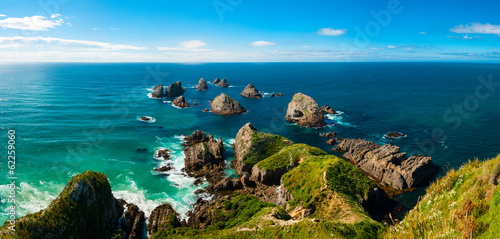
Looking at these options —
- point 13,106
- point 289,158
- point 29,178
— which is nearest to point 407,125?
point 289,158

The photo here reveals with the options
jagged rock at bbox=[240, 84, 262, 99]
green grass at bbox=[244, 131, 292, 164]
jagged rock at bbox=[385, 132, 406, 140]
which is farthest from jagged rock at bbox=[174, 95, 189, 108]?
jagged rock at bbox=[385, 132, 406, 140]

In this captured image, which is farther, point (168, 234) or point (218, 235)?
point (168, 234)

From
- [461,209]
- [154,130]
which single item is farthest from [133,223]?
[154,130]

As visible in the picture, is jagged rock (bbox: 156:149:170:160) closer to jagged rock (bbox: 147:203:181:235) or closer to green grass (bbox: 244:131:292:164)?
green grass (bbox: 244:131:292:164)

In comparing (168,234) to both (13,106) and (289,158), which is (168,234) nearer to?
(289,158)

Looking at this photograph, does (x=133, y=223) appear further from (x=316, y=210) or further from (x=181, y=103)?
(x=181, y=103)
